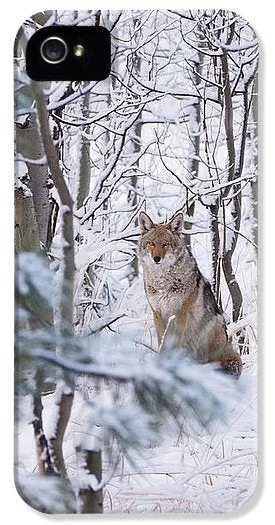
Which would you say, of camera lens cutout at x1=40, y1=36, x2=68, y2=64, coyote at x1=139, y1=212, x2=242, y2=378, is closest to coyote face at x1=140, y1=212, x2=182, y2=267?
coyote at x1=139, y1=212, x2=242, y2=378

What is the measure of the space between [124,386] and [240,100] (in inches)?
8.8

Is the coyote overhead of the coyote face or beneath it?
beneath

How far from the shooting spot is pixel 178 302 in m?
0.59

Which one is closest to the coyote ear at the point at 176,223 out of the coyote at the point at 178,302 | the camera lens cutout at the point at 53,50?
the coyote at the point at 178,302

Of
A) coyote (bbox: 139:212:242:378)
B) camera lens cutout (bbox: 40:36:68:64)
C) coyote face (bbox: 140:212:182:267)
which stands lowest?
coyote (bbox: 139:212:242:378)

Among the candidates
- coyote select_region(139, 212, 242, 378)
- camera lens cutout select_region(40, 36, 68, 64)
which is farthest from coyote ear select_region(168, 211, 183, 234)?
camera lens cutout select_region(40, 36, 68, 64)

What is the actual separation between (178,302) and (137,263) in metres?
0.04

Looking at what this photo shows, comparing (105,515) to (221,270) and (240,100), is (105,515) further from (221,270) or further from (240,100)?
(240,100)

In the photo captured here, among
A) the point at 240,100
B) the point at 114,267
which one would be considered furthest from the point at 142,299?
the point at 240,100

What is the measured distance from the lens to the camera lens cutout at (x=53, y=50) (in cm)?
58

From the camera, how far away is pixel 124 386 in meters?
0.58

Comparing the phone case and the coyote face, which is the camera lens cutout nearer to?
the phone case

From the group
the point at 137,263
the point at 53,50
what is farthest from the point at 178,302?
the point at 53,50

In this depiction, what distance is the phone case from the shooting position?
579 millimetres
